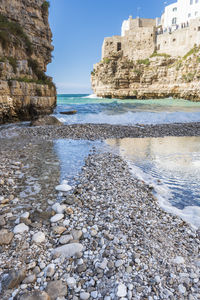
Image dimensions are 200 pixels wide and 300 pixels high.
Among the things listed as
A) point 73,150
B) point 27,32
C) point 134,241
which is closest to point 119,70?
point 27,32

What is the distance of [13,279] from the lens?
5.78 feet

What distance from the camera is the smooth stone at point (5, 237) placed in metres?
2.31

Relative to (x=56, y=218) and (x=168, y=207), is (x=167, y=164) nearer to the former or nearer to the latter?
(x=168, y=207)

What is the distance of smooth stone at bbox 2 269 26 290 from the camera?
174cm

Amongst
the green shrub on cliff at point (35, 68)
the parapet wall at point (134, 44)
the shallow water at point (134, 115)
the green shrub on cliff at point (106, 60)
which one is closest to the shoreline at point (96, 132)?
the shallow water at point (134, 115)

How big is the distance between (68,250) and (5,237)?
91cm

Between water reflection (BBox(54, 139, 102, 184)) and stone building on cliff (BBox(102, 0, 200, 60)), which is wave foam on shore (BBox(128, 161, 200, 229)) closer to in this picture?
water reflection (BBox(54, 139, 102, 184))

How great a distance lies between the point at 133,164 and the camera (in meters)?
5.89

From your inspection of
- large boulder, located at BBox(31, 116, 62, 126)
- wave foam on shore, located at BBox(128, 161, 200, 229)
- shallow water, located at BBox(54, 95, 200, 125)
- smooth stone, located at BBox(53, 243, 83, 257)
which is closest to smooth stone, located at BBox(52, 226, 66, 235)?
smooth stone, located at BBox(53, 243, 83, 257)

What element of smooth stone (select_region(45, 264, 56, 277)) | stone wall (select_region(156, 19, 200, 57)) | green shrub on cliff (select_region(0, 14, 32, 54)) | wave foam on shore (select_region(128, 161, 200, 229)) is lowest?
wave foam on shore (select_region(128, 161, 200, 229))

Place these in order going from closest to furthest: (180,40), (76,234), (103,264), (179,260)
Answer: (103,264)
(179,260)
(76,234)
(180,40)

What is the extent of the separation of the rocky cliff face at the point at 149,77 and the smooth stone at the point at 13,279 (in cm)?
4540

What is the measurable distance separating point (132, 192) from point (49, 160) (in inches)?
131

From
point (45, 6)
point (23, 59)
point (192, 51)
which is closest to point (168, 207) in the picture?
point (23, 59)
